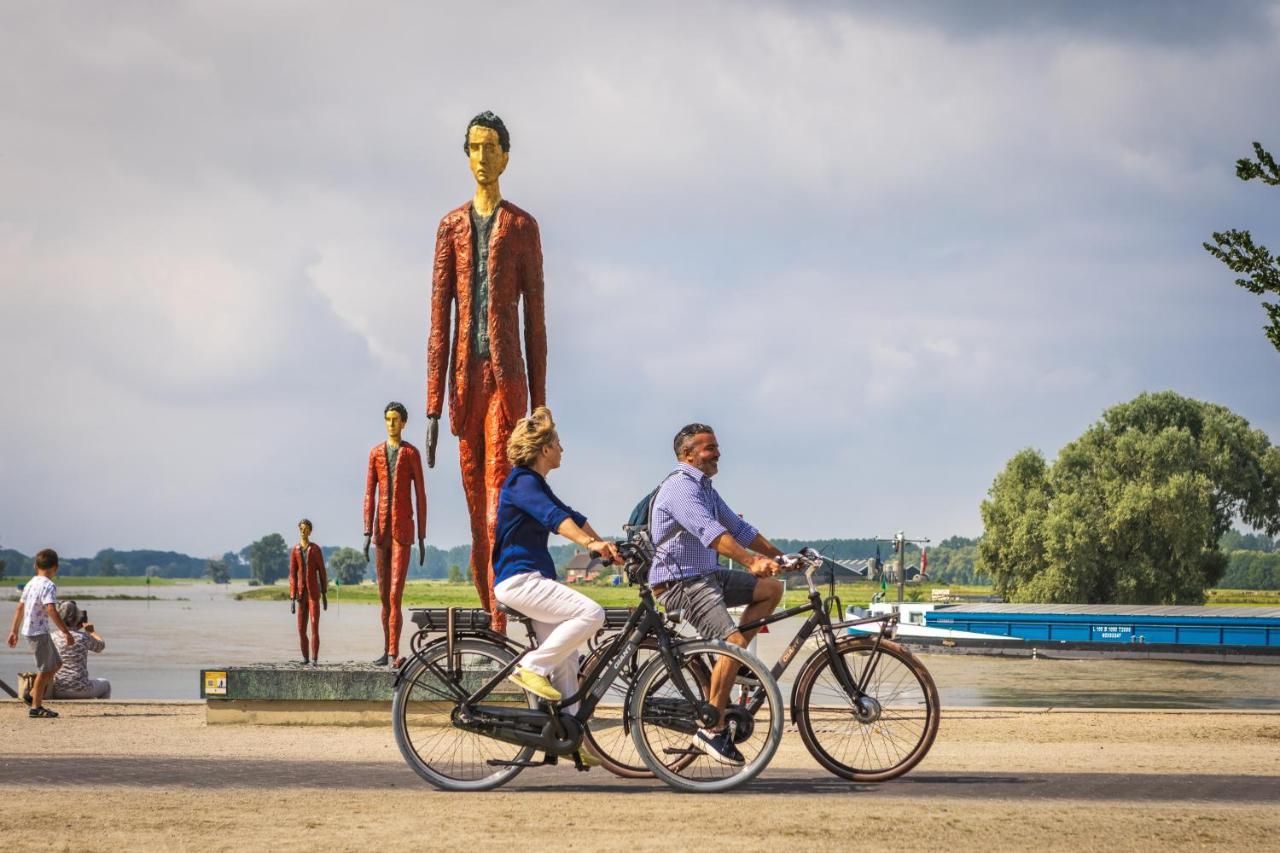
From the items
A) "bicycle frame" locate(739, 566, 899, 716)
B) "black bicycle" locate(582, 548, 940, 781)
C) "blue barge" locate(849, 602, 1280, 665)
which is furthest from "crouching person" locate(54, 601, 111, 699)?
"blue barge" locate(849, 602, 1280, 665)

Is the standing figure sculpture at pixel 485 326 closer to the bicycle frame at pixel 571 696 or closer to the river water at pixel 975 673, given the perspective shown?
the river water at pixel 975 673

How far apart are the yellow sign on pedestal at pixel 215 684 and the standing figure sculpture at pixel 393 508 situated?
9.34ft

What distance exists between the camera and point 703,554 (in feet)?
Result: 28.7

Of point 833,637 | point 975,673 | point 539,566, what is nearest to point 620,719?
point 539,566

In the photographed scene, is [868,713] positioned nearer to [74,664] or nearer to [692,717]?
[692,717]

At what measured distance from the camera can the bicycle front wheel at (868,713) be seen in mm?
8664

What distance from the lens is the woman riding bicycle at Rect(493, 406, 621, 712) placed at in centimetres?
794

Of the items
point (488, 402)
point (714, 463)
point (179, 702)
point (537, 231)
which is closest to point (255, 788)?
point (714, 463)

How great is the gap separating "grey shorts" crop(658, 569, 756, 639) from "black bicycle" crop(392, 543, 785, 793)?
12.3 inches

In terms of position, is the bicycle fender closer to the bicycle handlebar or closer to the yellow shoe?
the yellow shoe

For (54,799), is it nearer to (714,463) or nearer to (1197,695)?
(714,463)

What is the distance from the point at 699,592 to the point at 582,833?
7.26 feet

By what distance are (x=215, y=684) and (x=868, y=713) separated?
7.45m

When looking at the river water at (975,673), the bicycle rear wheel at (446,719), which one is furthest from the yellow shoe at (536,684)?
the river water at (975,673)
